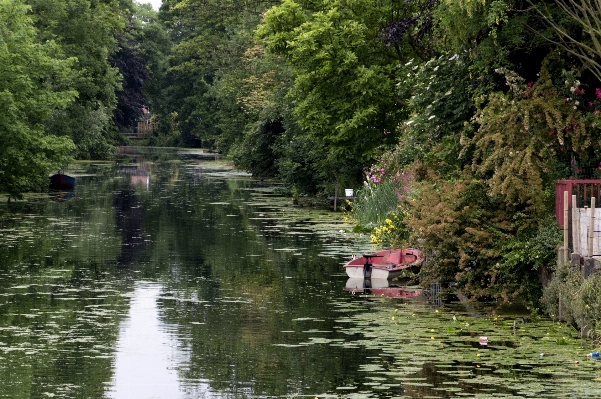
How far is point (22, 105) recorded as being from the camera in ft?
150

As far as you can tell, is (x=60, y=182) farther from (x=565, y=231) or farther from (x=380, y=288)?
(x=565, y=231)

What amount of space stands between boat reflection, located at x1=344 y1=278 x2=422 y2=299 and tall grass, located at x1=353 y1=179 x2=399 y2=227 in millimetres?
9398

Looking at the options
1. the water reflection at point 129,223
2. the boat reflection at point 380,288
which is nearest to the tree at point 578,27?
the boat reflection at point 380,288

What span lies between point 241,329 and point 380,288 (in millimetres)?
6421

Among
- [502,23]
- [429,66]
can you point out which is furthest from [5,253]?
[502,23]

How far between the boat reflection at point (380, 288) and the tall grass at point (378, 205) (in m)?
9.40

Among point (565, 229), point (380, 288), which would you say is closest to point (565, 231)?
point (565, 229)

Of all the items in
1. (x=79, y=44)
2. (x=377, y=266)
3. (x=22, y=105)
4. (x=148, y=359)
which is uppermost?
(x=79, y=44)

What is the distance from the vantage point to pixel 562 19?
2191cm

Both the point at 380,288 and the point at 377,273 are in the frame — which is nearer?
A: the point at 380,288

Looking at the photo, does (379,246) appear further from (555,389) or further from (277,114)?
(277,114)

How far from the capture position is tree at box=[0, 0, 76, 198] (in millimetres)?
45188

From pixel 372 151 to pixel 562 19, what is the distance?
19.7 meters

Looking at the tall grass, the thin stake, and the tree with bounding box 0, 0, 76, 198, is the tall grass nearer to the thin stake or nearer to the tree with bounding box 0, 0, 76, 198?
the tree with bounding box 0, 0, 76, 198
